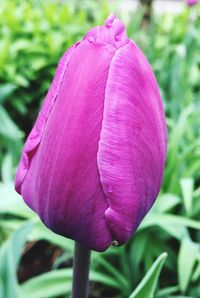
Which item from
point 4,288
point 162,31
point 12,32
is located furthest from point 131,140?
point 162,31

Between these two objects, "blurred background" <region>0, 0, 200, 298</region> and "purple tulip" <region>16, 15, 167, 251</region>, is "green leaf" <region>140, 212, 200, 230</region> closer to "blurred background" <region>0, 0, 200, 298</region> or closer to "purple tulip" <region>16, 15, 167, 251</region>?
"blurred background" <region>0, 0, 200, 298</region>

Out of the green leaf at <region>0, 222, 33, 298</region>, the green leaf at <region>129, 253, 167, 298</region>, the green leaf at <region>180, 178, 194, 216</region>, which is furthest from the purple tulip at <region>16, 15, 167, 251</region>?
the green leaf at <region>180, 178, 194, 216</region>

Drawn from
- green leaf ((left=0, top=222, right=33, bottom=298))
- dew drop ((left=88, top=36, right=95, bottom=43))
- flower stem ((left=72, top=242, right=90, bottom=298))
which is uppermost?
dew drop ((left=88, top=36, right=95, bottom=43))

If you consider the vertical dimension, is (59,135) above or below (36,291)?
above

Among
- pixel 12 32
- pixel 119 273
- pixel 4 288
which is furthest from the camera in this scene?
pixel 12 32

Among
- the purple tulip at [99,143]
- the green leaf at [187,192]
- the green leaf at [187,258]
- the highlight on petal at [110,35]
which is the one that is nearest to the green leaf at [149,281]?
the purple tulip at [99,143]

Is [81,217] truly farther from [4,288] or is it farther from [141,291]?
[4,288]

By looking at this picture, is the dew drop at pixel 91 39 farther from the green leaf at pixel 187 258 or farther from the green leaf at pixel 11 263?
the green leaf at pixel 187 258
